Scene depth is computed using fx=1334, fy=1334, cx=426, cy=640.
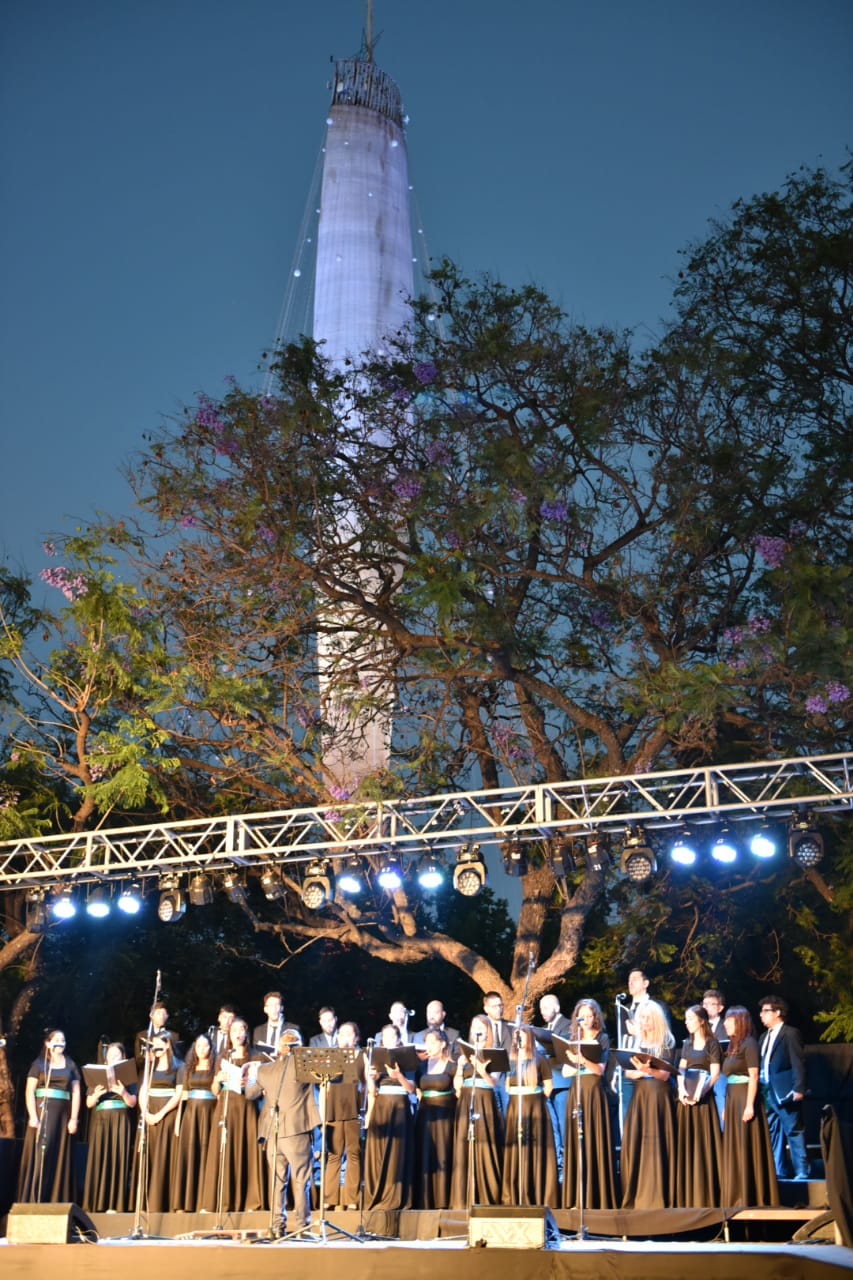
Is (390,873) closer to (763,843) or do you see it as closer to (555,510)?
(763,843)

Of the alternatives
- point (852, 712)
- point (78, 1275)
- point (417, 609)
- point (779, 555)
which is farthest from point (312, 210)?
point (78, 1275)

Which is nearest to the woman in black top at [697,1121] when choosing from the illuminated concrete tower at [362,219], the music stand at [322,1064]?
the music stand at [322,1064]

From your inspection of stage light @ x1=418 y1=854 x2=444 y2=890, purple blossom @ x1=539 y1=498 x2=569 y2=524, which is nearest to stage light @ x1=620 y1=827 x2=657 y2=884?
stage light @ x1=418 y1=854 x2=444 y2=890

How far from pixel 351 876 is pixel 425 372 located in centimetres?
574

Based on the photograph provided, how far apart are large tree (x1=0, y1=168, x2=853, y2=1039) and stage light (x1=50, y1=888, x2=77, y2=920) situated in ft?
3.95

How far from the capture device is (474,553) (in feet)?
Result: 46.3

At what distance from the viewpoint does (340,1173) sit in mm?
10570

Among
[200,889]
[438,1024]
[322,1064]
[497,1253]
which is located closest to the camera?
[497,1253]

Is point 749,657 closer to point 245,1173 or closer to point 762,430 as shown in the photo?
point 762,430

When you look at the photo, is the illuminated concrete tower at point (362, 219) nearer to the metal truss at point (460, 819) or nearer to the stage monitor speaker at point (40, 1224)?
the metal truss at point (460, 819)

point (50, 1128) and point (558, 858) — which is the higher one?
point (558, 858)

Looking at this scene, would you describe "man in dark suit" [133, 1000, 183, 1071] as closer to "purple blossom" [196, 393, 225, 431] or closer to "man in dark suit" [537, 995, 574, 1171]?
"man in dark suit" [537, 995, 574, 1171]

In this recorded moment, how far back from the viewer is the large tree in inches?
547

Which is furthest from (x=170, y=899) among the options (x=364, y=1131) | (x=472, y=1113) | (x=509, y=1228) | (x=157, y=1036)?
(x=509, y=1228)
